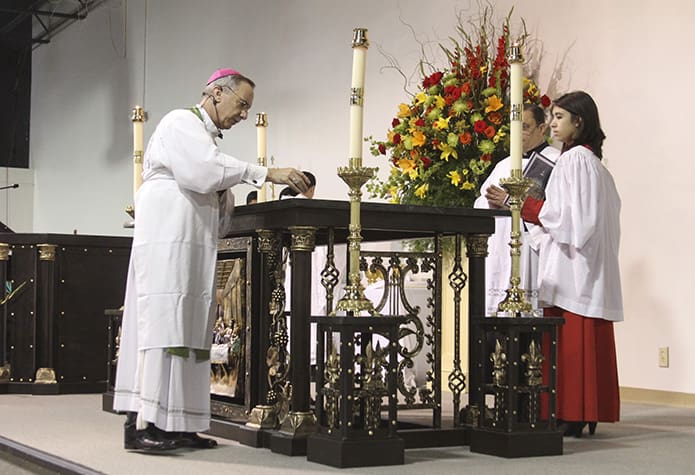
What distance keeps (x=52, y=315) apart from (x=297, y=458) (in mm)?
3643

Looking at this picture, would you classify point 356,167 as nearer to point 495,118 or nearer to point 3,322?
point 495,118

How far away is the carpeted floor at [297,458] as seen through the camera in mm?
3500

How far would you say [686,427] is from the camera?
4922mm

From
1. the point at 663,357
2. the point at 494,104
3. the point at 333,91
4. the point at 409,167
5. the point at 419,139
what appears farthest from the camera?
the point at 333,91

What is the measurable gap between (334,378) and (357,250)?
0.44m

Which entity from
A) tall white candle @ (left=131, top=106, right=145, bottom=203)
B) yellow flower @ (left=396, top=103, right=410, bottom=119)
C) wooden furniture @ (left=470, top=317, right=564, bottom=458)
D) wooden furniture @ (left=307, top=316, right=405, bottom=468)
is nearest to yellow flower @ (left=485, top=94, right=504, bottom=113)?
yellow flower @ (left=396, top=103, right=410, bottom=119)

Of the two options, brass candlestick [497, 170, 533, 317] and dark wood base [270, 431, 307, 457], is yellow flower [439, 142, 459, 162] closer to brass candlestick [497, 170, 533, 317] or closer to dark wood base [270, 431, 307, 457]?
brass candlestick [497, 170, 533, 317]

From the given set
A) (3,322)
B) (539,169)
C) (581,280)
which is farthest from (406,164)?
(3,322)

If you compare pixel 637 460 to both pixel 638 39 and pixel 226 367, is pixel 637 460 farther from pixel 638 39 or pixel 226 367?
pixel 638 39

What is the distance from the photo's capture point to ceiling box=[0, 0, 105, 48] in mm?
15508

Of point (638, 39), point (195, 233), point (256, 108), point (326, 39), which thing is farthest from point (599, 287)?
point (256, 108)

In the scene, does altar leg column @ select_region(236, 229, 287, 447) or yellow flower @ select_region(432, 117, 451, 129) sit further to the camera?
yellow flower @ select_region(432, 117, 451, 129)

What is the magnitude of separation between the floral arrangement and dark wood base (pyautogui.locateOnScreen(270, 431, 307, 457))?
305 cm

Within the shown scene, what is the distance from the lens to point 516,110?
160 inches
